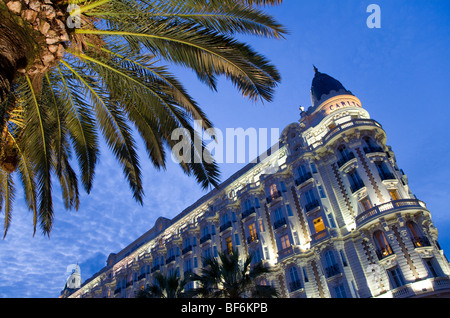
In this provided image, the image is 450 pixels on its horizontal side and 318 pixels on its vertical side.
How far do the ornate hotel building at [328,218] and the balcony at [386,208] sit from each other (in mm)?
74

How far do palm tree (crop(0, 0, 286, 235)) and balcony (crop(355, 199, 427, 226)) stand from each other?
1870 centimetres

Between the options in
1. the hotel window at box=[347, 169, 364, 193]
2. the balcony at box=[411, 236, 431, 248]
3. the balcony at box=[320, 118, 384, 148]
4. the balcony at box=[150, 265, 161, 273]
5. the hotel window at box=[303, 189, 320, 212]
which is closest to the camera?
the balcony at box=[411, 236, 431, 248]

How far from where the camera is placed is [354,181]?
26.7 m

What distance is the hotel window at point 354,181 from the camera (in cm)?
2598

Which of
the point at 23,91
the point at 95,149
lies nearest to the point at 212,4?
the point at 23,91

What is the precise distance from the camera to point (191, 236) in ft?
129

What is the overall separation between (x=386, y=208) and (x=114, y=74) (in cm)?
2255

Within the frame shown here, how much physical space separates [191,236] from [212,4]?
35.0 m

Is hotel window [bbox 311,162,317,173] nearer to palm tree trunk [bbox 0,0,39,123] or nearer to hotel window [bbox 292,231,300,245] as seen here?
hotel window [bbox 292,231,300,245]

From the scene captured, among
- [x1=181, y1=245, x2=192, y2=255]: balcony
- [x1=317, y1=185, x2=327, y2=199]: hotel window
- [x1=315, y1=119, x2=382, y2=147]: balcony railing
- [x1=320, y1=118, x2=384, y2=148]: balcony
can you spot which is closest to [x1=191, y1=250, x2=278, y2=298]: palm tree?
[x1=317, y1=185, x2=327, y2=199]: hotel window

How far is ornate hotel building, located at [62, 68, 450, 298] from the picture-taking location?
73.1 ft
